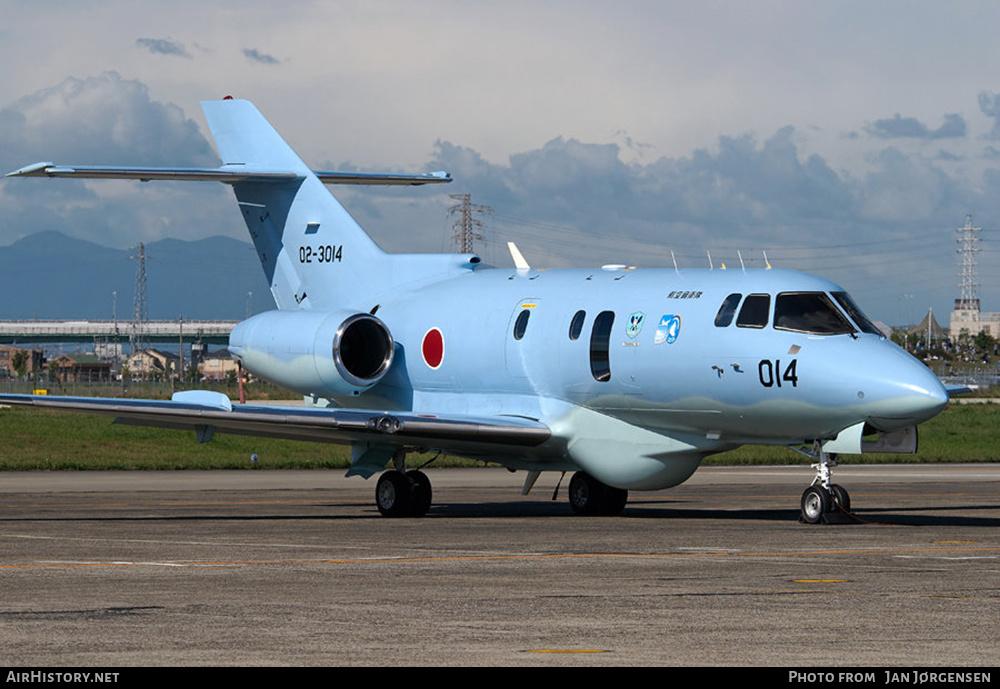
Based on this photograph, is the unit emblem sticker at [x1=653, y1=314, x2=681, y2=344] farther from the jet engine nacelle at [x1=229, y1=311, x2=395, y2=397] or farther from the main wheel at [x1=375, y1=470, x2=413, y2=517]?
the jet engine nacelle at [x1=229, y1=311, x2=395, y2=397]

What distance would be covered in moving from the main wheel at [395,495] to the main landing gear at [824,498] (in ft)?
20.8

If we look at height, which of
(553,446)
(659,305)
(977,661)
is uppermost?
(659,305)

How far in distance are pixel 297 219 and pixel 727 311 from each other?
10.5m

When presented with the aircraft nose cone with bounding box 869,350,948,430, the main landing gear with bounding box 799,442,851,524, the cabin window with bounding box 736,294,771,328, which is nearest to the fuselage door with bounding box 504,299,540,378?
the cabin window with bounding box 736,294,771,328

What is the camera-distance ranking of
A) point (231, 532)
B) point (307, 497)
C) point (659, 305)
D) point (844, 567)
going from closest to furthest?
point (844, 567) → point (231, 532) → point (659, 305) → point (307, 497)

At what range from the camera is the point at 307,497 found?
3181cm

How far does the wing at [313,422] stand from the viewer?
22250 millimetres

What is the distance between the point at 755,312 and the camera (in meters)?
21.8

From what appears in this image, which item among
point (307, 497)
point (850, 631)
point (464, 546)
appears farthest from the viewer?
point (307, 497)

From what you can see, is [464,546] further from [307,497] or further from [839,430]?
[307,497]

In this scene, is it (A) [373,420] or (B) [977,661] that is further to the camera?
(A) [373,420]

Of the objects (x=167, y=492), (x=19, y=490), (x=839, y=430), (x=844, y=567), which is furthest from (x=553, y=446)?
(x=19, y=490)

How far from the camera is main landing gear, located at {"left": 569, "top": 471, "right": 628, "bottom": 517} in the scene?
1009 inches

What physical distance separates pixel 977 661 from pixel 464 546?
9727mm
